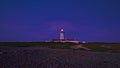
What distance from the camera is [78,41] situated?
7875 centimetres

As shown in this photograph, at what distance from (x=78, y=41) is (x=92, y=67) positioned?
6192cm

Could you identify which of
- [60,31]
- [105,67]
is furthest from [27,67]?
[60,31]

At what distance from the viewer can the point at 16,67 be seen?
54.0 feet

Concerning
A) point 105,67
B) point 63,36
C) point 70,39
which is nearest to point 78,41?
point 70,39

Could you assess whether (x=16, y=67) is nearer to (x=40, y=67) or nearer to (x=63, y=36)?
(x=40, y=67)

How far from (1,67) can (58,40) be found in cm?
6030

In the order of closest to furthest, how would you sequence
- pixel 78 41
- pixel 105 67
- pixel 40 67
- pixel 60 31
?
pixel 40 67 → pixel 105 67 → pixel 60 31 → pixel 78 41

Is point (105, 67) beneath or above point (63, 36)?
beneath

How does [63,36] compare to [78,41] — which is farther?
[78,41]

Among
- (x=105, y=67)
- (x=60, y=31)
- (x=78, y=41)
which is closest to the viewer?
(x=105, y=67)

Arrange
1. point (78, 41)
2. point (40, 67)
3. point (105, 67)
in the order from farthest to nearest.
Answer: point (78, 41), point (105, 67), point (40, 67)

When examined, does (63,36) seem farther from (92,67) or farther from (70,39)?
(92,67)

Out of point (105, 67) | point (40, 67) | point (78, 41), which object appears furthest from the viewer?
point (78, 41)

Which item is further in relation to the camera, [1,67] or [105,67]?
[105,67]
